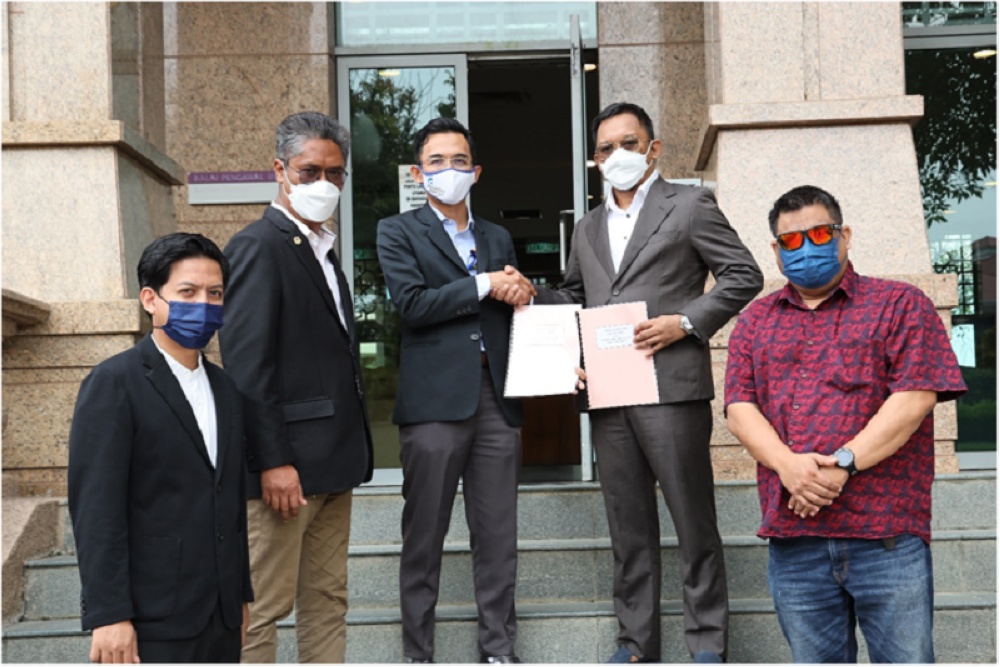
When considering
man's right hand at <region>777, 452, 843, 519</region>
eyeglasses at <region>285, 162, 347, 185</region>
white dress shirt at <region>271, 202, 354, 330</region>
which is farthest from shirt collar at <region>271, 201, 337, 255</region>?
man's right hand at <region>777, 452, 843, 519</region>

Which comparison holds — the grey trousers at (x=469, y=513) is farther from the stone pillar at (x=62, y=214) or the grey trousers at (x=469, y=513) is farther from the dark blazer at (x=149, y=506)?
the stone pillar at (x=62, y=214)

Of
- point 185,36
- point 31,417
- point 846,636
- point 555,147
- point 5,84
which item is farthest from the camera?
point 555,147

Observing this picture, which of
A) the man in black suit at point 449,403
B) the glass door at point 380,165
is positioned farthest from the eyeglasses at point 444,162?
the glass door at point 380,165

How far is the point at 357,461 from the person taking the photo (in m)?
3.53

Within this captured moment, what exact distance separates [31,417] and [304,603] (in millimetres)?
2382

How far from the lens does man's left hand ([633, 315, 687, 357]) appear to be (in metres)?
3.75

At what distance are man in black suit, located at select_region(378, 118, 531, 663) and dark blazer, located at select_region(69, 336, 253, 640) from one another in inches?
46.8

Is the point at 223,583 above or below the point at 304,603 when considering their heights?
above

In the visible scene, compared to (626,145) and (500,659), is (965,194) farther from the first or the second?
(500,659)

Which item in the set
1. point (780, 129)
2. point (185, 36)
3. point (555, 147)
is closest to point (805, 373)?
point (780, 129)

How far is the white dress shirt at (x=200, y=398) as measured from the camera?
2691 millimetres

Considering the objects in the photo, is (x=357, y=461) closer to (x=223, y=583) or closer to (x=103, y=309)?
(x=223, y=583)

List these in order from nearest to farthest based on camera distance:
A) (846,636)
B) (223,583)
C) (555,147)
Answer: (223,583) → (846,636) → (555,147)

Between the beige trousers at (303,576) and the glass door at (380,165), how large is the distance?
334 centimetres
